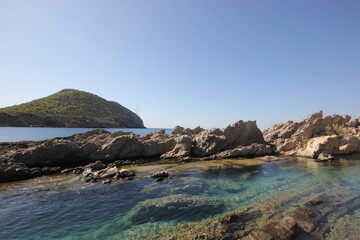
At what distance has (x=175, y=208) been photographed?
47.5 ft

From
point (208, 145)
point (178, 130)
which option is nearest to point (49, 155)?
point (208, 145)

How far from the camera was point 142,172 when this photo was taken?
26188 mm

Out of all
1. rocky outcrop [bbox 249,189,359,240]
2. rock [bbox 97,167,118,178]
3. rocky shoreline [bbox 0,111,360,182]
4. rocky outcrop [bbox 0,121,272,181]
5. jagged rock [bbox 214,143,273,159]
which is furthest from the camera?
jagged rock [bbox 214,143,273,159]

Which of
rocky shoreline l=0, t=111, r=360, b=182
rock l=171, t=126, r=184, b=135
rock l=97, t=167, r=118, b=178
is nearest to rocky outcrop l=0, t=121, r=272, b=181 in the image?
rocky shoreline l=0, t=111, r=360, b=182

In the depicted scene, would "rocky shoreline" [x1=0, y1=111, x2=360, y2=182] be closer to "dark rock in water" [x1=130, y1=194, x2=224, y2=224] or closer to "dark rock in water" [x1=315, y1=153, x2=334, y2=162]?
"dark rock in water" [x1=315, y1=153, x2=334, y2=162]

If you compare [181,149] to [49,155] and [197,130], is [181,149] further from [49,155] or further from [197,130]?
[197,130]

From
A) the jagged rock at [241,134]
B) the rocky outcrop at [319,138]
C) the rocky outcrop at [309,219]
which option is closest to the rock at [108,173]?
the rocky outcrop at [309,219]

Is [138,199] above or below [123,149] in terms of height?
below

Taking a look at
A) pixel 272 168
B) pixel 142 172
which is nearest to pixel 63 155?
pixel 142 172

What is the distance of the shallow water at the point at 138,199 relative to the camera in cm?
1199

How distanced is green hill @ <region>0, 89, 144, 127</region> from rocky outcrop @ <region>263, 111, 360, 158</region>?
125621 millimetres

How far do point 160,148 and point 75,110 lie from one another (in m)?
134

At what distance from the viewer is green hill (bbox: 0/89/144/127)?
434 feet

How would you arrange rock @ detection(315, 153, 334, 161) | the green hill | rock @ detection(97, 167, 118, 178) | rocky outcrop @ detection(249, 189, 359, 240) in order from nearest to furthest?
rocky outcrop @ detection(249, 189, 359, 240), rock @ detection(97, 167, 118, 178), rock @ detection(315, 153, 334, 161), the green hill
